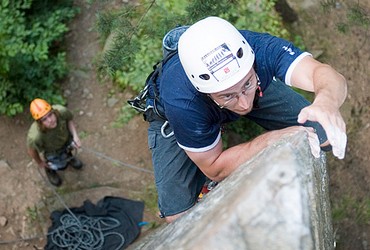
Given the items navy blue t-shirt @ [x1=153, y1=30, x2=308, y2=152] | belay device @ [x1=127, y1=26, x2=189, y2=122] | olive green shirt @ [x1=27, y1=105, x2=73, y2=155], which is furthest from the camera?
olive green shirt @ [x1=27, y1=105, x2=73, y2=155]

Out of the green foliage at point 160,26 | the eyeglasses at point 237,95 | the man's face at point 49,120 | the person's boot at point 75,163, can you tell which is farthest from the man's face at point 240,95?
the person's boot at point 75,163

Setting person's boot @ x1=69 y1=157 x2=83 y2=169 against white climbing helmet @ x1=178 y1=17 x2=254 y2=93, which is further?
person's boot @ x1=69 y1=157 x2=83 y2=169

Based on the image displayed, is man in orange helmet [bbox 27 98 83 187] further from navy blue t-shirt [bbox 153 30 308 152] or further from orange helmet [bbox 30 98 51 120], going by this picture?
navy blue t-shirt [bbox 153 30 308 152]

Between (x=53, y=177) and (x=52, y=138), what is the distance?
633 millimetres

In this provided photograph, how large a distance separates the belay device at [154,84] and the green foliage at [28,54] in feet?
10.6

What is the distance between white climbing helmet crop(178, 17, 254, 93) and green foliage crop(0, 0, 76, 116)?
13.9ft

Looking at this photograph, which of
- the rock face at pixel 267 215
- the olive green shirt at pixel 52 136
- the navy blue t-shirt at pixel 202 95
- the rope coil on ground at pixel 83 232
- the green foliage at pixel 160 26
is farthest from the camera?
the olive green shirt at pixel 52 136

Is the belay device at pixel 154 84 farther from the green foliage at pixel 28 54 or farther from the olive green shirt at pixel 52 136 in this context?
the green foliage at pixel 28 54

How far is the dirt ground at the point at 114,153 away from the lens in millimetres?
5773

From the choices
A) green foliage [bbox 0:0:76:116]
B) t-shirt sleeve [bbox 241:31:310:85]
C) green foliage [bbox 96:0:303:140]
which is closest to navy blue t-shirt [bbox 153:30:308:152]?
t-shirt sleeve [bbox 241:31:310:85]

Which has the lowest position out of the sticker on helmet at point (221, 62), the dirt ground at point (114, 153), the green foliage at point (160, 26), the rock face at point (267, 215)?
the dirt ground at point (114, 153)

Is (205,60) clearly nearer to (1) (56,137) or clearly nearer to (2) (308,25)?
(1) (56,137)

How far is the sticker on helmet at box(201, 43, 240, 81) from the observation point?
281 centimetres

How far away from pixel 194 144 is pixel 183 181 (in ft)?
2.94
